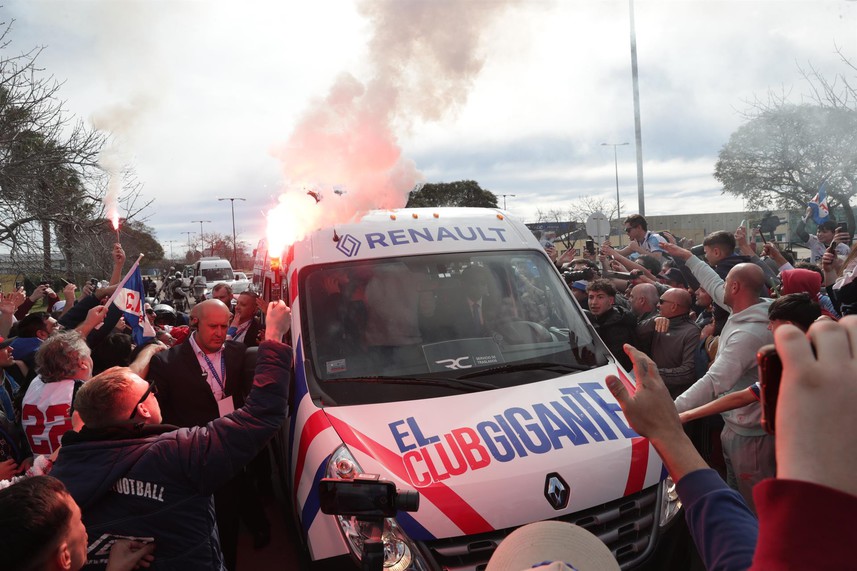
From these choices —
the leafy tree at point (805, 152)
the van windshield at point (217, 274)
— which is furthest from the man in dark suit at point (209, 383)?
the van windshield at point (217, 274)

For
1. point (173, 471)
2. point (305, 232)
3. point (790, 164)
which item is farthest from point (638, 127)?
point (173, 471)

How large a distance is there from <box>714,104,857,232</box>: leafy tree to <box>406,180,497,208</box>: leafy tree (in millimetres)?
11194

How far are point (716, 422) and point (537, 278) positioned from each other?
1856 millimetres

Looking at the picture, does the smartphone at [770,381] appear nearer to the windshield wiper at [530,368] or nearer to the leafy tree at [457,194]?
the windshield wiper at [530,368]

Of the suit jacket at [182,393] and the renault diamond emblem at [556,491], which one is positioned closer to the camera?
the renault diamond emblem at [556,491]

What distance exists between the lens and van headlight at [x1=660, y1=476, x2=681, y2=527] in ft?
9.48

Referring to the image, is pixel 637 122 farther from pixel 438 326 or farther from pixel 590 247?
pixel 438 326

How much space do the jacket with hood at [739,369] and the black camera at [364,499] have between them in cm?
→ 250

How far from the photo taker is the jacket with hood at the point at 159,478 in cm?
215

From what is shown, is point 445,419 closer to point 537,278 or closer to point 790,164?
point 537,278

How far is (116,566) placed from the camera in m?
2.06

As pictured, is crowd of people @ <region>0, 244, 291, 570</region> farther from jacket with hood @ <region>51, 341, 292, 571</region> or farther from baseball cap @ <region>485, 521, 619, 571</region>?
baseball cap @ <region>485, 521, 619, 571</region>

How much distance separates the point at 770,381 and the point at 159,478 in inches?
84.2

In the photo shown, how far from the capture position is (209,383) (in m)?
4.18
